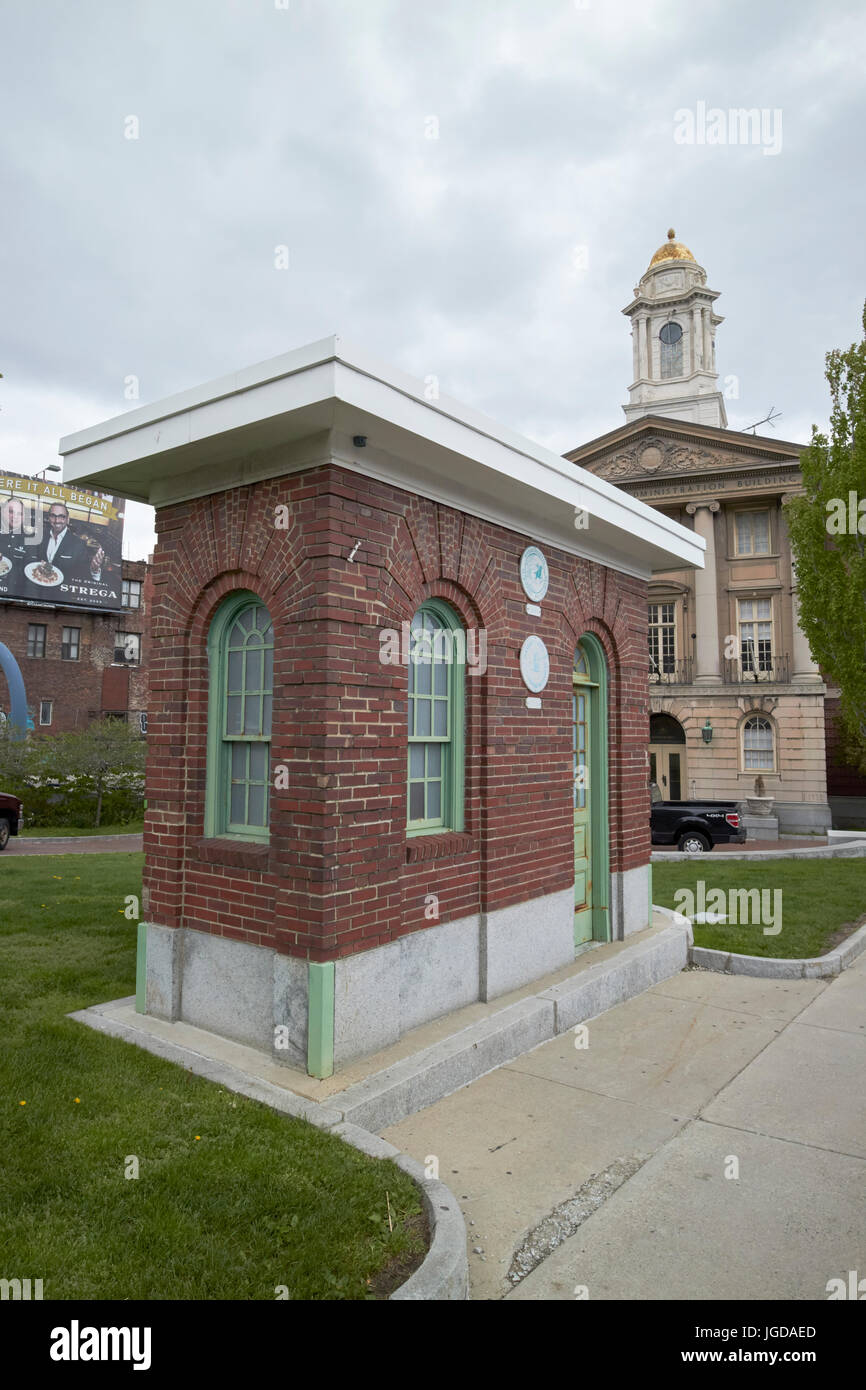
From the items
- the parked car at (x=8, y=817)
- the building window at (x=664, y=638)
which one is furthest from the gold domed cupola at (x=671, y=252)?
the parked car at (x=8, y=817)

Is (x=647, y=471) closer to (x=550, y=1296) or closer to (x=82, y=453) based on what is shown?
(x=82, y=453)

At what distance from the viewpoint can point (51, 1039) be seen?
527 centimetres

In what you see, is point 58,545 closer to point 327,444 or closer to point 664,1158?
point 327,444

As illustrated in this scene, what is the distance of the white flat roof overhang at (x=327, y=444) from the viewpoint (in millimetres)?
4574

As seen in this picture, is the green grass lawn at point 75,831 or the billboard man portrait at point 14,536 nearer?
the green grass lawn at point 75,831

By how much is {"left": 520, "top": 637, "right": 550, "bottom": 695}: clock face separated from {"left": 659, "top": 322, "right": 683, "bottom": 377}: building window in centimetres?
3503

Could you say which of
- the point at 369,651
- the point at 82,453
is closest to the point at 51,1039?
the point at 369,651

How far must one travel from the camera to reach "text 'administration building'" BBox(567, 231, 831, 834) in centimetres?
2938

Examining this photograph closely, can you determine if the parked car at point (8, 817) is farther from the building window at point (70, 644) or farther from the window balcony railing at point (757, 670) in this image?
the window balcony railing at point (757, 670)

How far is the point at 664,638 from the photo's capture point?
105 ft

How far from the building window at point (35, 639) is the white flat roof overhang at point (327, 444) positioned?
116 feet

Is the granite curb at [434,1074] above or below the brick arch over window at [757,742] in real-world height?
below

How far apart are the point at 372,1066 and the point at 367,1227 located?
1.46 m

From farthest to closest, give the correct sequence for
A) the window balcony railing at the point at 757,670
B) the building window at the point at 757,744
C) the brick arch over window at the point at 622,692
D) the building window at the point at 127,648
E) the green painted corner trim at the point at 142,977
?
the building window at the point at 127,648
the building window at the point at 757,744
the window balcony railing at the point at 757,670
the brick arch over window at the point at 622,692
the green painted corner trim at the point at 142,977
